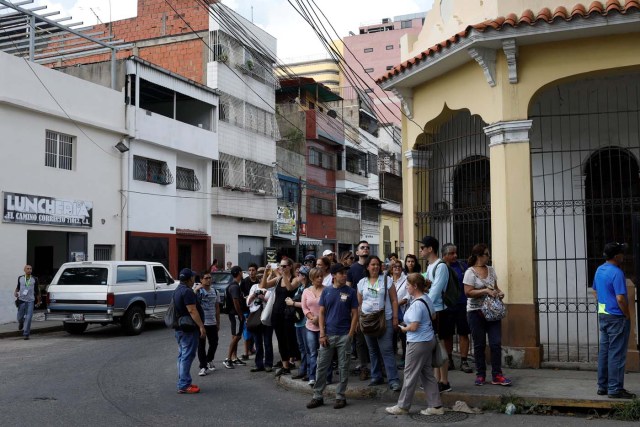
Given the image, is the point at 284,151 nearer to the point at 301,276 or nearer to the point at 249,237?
the point at 249,237

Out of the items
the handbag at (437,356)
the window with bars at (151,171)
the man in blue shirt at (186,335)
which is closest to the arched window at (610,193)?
the handbag at (437,356)

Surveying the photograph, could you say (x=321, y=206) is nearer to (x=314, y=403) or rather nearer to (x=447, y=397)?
(x=314, y=403)

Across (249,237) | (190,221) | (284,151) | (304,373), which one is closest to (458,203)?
(304,373)

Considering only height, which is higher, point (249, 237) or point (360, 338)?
point (249, 237)

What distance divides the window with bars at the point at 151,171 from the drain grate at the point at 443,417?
62.6 feet

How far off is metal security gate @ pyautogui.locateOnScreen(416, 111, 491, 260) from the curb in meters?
4.07

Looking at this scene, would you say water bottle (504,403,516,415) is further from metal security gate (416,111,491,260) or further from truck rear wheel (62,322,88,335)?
truck rear wheel (62,322,88,335)

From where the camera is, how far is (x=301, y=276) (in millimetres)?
9617

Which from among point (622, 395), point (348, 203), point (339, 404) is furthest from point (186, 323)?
point (348, 203)

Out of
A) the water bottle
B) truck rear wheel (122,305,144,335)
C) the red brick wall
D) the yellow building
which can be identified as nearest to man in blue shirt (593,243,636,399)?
the water bottle

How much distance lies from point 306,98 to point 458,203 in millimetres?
29504

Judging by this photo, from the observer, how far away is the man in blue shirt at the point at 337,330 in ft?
26.1

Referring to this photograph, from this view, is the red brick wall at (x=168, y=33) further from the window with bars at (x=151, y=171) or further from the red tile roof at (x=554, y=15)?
the red tile roof at (x=554, y=15)

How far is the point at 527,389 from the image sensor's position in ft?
25.8
